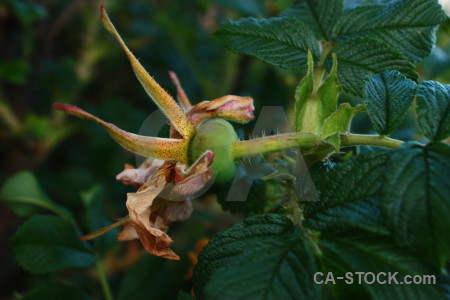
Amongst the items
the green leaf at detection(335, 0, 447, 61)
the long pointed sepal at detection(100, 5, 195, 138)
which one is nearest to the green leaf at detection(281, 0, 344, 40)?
the green leaf at detection(335, 0, 447, 61)

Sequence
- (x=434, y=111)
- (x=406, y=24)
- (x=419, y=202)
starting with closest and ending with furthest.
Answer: (x=419, y=202) → (x=434, y=111) → (x=406, y=24)

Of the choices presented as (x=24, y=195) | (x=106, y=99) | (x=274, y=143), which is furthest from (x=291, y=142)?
(x=106, y=99)

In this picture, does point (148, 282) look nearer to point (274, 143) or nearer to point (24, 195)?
point (24, 195)

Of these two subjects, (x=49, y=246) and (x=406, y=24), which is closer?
(x=406, y=24)

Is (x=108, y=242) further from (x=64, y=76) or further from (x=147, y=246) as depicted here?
(x=64, y=76)

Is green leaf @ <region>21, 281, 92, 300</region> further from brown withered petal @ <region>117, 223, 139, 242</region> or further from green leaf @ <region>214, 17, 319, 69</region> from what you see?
green leaf @ <region>214, 17, 319, 69</region>

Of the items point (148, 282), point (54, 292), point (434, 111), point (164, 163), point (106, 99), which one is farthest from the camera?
point (106, 99)

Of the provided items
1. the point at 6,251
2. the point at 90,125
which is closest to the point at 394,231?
the point at 90,125
